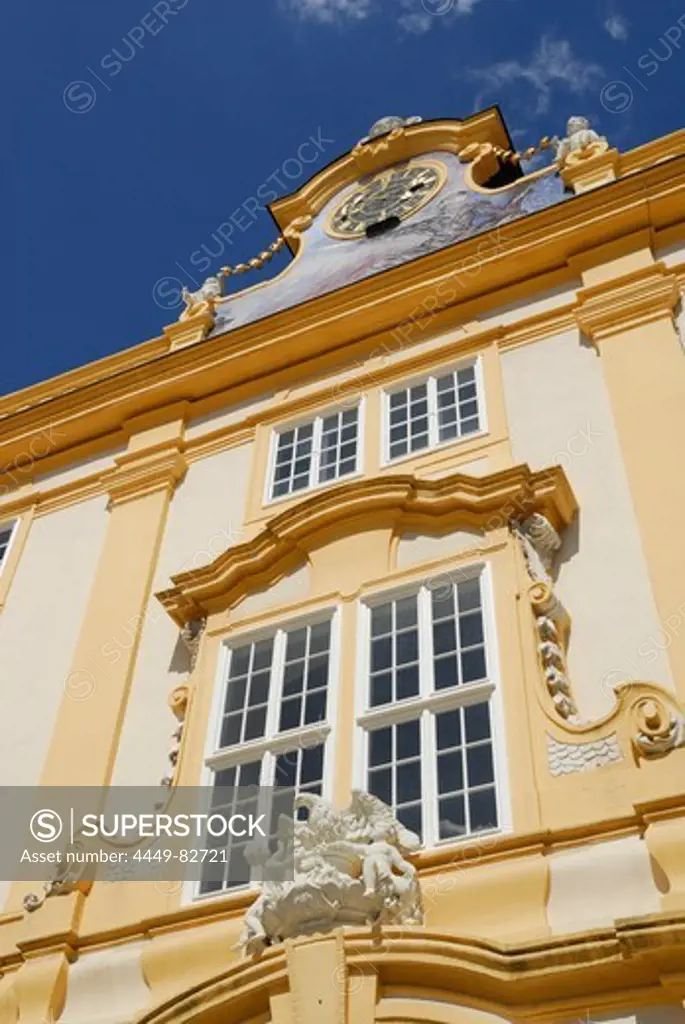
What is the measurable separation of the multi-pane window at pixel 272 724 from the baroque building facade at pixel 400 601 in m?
0.03

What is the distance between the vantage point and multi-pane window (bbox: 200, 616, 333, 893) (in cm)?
930

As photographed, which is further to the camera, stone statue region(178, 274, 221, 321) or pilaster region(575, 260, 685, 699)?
stone statue region(178, 274, 221, 321)

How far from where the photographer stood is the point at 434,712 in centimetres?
925

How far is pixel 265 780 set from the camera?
9445 millimetres

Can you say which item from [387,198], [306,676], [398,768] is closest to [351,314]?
[387,198]

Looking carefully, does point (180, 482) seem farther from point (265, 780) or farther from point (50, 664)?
point (265, 780)

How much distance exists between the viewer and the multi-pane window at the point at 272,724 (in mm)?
9305

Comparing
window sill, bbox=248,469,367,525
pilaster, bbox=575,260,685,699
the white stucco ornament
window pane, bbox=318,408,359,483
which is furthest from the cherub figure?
window pane, bbox=318,408,359,483

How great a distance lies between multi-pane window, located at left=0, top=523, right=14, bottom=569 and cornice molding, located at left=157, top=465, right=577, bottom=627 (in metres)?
3.82

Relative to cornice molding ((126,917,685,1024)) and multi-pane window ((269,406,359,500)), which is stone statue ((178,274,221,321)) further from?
cornice molding ((126,917,685,1024))

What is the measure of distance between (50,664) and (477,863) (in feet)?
19.1

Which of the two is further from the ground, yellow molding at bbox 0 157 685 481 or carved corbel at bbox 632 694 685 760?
yellow molding at bbox 0 157 685 481

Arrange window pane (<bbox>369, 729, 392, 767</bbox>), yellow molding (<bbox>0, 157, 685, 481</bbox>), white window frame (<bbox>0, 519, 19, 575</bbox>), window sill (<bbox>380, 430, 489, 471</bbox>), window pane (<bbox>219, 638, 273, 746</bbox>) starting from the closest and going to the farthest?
window pane (<bbox>369, 729, 392, 767</bbox>), window pane (<bbox>219, 638, 273, 746</bbox>), window sill (<bbox>380, 430, 489, 471</bbox>), yellow molding (<bbox>0, 157, 685, 481</bbox>), white window frame (<bbox>0, 519, 19, 575</bbox>)

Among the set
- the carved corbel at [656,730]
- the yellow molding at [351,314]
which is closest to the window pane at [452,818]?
the carved corbel at [656,730]
